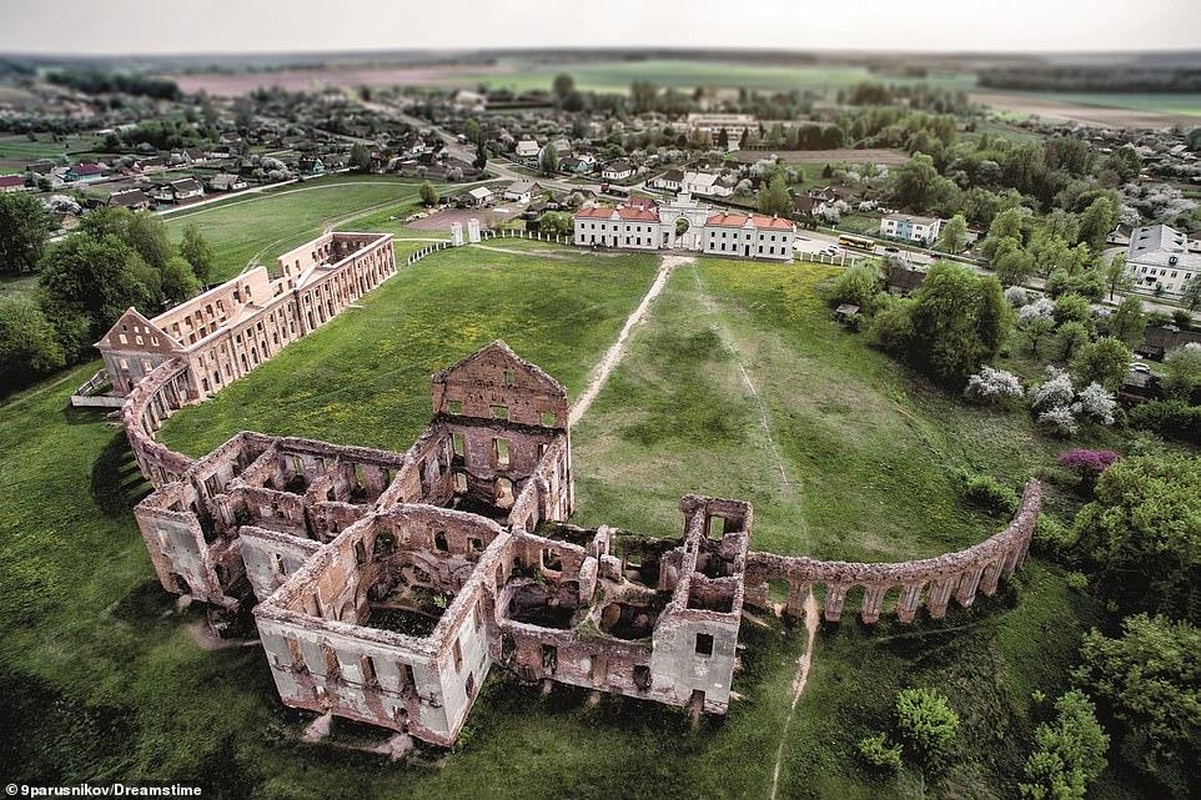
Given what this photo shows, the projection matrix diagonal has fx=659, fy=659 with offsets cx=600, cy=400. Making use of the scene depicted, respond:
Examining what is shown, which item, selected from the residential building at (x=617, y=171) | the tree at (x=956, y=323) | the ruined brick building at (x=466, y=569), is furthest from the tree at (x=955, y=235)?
the ruined brick building at (x=466, y=569)

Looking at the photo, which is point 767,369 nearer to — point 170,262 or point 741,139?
point 170,262

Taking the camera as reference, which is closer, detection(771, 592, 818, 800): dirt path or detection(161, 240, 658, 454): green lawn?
detection(771, 592, 818, 800): dirt path

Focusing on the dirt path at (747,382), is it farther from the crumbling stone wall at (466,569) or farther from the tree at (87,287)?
the tree at (87,287)

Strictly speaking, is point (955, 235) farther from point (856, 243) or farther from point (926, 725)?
point (926, 725)

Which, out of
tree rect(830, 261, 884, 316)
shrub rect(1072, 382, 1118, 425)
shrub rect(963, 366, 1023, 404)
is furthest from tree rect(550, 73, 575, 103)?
shrub rect(1072, 382, 1118, 425)

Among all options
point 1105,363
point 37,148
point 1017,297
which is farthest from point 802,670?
point 37,148

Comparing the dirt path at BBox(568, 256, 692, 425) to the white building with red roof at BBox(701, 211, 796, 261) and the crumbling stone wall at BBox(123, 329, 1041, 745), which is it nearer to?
the white building with red roof at BBox(701, 211, 796, 261)
